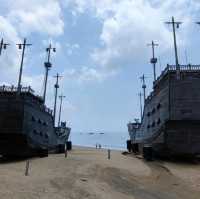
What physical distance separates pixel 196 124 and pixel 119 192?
16056 mm

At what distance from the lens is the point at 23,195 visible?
14266mm

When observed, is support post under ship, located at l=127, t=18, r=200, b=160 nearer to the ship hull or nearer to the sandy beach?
the sandy beach

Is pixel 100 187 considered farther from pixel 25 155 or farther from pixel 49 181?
pixel 25 155

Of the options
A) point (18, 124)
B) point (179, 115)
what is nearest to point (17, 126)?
point (18, 124)

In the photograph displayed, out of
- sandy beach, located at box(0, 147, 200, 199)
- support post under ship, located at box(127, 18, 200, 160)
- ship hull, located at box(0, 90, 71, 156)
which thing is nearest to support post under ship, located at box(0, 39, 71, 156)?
ship hull, located at box(0, 90, 71, 156)

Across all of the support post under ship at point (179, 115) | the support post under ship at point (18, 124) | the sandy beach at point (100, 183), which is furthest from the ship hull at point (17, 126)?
the support post under ship at point (179, 115)

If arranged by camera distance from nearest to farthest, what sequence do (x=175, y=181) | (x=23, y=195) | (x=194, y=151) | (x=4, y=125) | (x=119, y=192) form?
(x=23, y=195) → (x=119, y=192) → (x=175, y=181) → (x=194, y=151) → (x=4, y=125)

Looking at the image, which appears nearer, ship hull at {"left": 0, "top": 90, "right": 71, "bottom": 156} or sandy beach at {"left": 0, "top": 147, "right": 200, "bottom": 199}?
sandy beach at {"left": 0, "top": 147, "right": 200, "bottom": 199}

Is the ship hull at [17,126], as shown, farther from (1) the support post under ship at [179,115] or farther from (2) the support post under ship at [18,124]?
(1) the support post under ship at [179,115]

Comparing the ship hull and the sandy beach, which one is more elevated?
the ship hull

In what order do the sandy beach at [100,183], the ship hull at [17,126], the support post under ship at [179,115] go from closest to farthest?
the sandy beach at [100,183] → the support post under ship at [179,115] → the ship hull at [17,126]

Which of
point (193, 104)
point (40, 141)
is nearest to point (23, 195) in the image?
point (193, 104)

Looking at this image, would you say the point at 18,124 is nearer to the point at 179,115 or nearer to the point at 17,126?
the point at 17,126

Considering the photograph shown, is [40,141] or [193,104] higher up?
[193,104]
